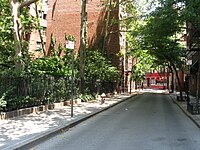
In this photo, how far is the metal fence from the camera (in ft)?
48.1

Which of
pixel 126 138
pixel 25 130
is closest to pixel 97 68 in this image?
pixel 25 130

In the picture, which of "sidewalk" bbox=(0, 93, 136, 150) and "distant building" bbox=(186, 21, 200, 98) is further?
"distant building" bbox=(186, 21, 200, 98)

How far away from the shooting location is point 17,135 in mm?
9852

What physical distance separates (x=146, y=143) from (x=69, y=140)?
84.8 inches

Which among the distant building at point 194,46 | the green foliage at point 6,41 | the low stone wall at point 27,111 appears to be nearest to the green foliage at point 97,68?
the distant building at point 194,46

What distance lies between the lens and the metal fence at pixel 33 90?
1466 cm

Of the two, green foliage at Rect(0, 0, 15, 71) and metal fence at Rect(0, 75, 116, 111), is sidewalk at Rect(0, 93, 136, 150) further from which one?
green foliage at Rect(0, 0, 15, 71)

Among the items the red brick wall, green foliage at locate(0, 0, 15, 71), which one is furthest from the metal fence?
the red brick wall

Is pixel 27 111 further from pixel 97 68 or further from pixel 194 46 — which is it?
pixel 97 68

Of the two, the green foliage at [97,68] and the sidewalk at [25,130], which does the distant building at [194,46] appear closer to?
the sidewalk at [25,130]

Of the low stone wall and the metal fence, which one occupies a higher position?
the metal fence

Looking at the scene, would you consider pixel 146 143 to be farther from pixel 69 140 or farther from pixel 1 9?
pixel 1 9

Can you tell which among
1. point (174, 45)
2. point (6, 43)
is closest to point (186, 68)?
point (174, 45)

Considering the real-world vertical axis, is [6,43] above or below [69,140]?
above
